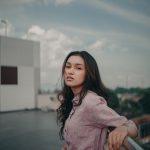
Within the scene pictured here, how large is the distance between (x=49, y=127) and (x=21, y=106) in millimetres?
4523

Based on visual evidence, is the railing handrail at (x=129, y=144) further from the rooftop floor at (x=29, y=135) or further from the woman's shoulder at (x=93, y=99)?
the rooftop floor at (x=29, y=135)

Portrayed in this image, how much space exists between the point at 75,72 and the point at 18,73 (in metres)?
10.9

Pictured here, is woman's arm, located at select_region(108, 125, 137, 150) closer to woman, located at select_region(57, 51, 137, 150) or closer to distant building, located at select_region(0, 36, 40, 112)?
woman, located at select_region(57, 51, 137, 150)

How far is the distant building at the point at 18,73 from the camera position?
36.3ft

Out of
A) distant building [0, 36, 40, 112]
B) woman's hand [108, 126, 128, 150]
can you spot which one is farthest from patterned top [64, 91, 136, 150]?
distant building [0, 36, 40, 112]

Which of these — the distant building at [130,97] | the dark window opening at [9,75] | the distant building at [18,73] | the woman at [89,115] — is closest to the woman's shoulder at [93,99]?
the woman at [89,115]

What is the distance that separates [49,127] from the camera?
754 cm

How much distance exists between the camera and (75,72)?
1068 mm

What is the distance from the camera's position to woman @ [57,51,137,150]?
834mm

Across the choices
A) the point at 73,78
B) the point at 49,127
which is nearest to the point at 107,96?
Answer: the point at 73,78

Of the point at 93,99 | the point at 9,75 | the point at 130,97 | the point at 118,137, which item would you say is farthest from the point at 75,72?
the point at 130,97

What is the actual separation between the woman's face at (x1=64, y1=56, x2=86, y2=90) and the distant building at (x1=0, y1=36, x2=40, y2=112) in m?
10.2

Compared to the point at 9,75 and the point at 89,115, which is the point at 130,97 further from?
the point at 89,115

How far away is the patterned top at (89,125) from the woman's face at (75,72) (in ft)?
0.25
